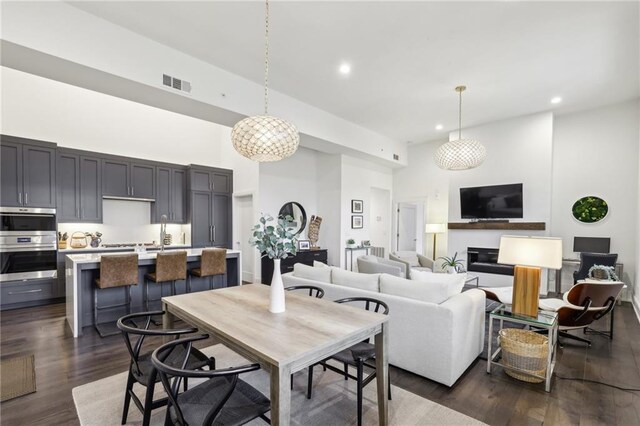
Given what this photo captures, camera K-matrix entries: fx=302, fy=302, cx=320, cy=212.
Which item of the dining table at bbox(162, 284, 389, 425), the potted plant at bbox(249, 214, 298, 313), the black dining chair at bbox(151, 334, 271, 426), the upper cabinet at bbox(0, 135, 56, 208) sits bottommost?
the black dining chair at bbox(151, 334, 271, 426)

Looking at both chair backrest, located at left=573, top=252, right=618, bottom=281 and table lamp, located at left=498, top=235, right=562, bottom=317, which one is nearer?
table lamp, located at left=498, top=235, right=562, bottom=317

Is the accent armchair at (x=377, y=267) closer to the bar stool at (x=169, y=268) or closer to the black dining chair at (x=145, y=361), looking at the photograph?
the bar stool at (x=169, y=268)

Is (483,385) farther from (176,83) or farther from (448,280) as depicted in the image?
(176,83)

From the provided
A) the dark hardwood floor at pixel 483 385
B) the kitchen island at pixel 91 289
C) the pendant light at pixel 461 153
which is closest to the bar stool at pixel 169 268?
the kitchen island at pixel 91 289

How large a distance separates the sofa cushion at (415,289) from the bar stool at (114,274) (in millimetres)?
3112

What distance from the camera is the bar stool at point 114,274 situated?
11.9 feet

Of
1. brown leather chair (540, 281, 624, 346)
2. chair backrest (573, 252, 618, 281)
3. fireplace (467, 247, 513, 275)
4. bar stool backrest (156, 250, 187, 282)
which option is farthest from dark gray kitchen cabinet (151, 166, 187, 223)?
chair backrest (573, 252, 618, 281)

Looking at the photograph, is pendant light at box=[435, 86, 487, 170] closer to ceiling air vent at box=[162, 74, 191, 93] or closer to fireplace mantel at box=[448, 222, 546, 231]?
fireplace mantel at box=[448, 222, 546, 231]

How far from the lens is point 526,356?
2.59m

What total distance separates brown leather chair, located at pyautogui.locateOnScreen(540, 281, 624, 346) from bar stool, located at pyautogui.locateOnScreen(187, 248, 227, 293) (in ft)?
14.0

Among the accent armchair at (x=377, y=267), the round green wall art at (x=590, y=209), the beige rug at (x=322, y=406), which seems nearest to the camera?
the beige rug at (x=322, y=406)

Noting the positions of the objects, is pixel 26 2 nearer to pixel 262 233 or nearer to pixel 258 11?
pixel 258 11

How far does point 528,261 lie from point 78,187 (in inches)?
261

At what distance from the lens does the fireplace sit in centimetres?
589
